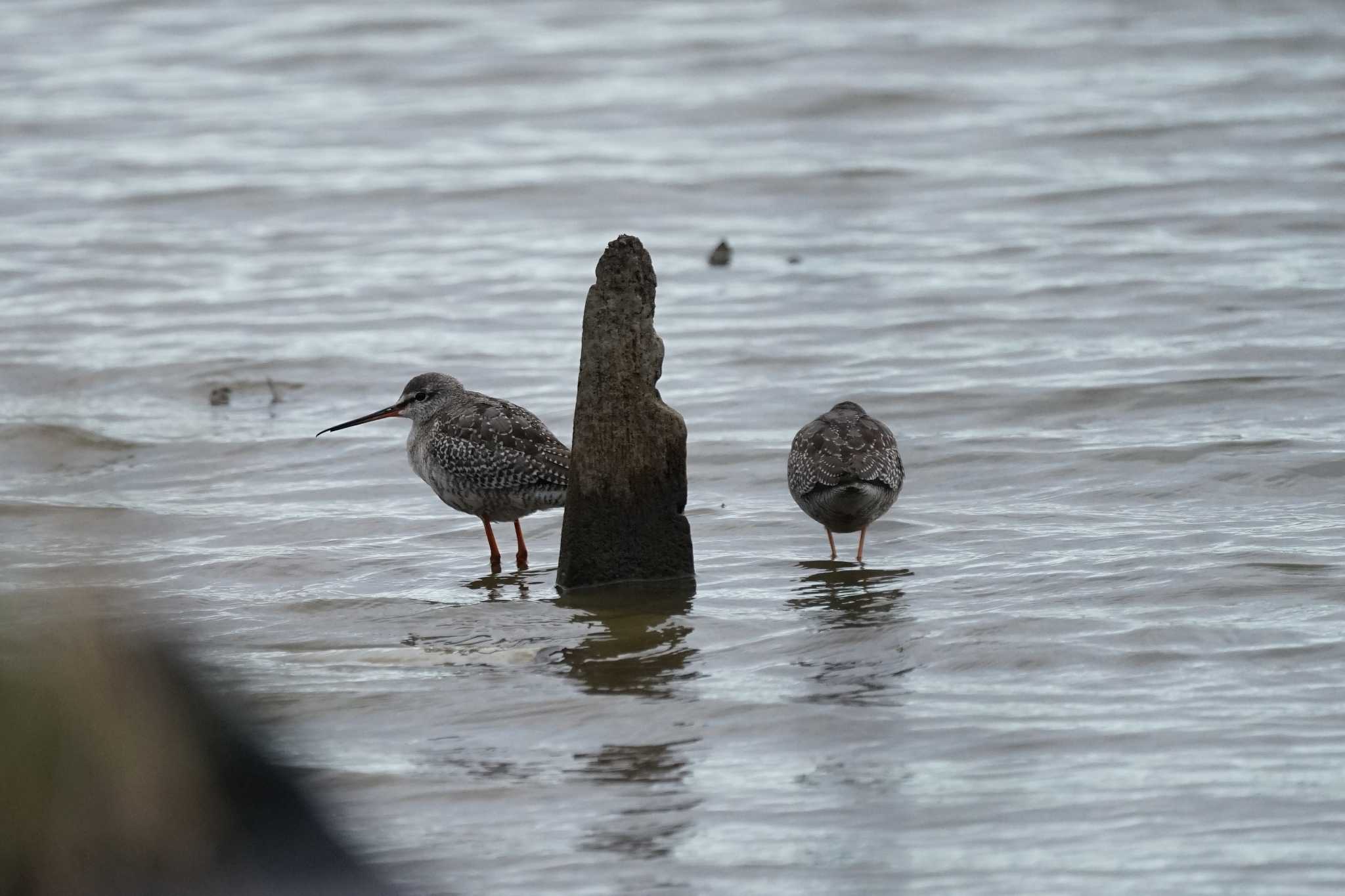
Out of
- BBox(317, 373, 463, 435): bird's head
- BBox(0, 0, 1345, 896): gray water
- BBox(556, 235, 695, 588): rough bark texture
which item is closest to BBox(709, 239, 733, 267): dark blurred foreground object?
BBox(0, 0, 1345, 896): gray water

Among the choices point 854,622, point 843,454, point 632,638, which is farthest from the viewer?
point 843,454

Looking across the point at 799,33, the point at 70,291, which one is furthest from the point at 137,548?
the point at 799,33

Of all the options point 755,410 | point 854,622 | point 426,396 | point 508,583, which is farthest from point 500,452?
point 755,410

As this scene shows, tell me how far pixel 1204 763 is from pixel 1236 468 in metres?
5.18

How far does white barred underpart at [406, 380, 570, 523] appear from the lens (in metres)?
10.3

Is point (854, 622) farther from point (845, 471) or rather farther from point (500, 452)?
point (500, 452)

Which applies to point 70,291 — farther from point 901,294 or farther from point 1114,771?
point 1114,771

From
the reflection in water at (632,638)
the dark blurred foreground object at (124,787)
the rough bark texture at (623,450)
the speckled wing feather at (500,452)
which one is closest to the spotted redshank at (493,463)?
the speckled wing feather at (500,452)

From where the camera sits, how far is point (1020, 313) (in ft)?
54.3

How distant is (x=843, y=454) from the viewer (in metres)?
9.74

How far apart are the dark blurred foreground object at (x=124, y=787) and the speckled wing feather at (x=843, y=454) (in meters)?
4.98

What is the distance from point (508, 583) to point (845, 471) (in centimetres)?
201

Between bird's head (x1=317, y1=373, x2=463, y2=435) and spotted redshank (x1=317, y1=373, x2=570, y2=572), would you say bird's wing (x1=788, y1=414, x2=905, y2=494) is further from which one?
bird's head (x1=317, y1=373, x2=463, y2=435)

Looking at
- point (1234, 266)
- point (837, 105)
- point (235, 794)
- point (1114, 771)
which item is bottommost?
point (1114, 771)
